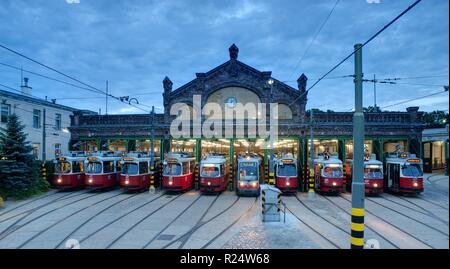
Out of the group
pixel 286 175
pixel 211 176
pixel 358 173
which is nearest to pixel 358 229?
pixel 358 173

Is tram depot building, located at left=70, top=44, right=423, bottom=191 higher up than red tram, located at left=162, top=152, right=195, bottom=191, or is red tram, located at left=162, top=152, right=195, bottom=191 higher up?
tram depot building, located at left=70, top=44, right=423, bottom=191

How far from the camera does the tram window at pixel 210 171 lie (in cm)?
2096

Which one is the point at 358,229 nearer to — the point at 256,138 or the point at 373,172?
the point at 373,172

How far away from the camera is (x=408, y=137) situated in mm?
25422

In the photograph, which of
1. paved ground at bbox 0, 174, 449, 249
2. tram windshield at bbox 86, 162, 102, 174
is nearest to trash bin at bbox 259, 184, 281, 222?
paved ground at bbox 0, 174, 449, 249

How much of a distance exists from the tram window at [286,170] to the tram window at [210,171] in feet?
15.5

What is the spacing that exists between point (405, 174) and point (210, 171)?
14081 millimetres

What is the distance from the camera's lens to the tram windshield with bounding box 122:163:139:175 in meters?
21.4

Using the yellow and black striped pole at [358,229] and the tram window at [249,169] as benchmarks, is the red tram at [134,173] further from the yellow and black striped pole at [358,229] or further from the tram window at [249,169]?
the yellow and black striped pole at [358,229]

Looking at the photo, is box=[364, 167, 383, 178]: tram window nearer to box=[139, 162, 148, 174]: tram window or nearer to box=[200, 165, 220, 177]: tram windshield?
box=[200, 165, 220, 177]: tram windshield

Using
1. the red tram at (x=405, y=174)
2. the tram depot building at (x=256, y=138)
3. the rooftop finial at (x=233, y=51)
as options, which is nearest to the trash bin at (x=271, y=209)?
the tram depot building at (x=256, y=138)

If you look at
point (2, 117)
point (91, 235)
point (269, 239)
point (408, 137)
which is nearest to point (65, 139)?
point (2, 117)

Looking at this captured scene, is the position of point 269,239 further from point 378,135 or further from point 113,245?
point 378,135

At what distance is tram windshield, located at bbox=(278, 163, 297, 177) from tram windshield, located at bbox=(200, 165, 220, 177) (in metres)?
4.76
